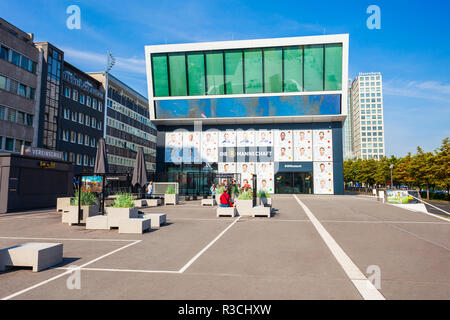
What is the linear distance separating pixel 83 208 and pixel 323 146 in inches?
1296

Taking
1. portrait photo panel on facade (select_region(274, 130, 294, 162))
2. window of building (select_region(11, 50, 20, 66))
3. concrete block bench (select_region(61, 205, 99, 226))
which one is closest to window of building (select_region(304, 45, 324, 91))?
portrait photo panel on facade (select_region(274, 130, 294, 162))

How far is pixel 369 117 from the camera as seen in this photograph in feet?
614

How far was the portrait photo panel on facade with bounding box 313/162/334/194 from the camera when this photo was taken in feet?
130

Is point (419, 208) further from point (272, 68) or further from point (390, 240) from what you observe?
point (272, 68)

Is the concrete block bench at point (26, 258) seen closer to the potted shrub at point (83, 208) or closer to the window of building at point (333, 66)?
the potted shrub at point (83, 208)

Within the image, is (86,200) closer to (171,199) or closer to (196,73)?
(171,199)

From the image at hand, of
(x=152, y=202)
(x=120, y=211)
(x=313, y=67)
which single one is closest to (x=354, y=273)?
(x=120, y=211)

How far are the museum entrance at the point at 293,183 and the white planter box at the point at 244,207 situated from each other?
25.4 m

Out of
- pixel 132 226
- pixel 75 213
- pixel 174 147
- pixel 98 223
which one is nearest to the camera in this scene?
pixel 132 226

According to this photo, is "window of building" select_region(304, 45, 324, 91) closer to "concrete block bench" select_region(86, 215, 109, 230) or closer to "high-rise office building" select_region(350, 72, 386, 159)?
"concrete block bench" select_region(86, 215, 109, 230)

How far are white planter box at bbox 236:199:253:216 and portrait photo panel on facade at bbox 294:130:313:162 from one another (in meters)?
25.9
